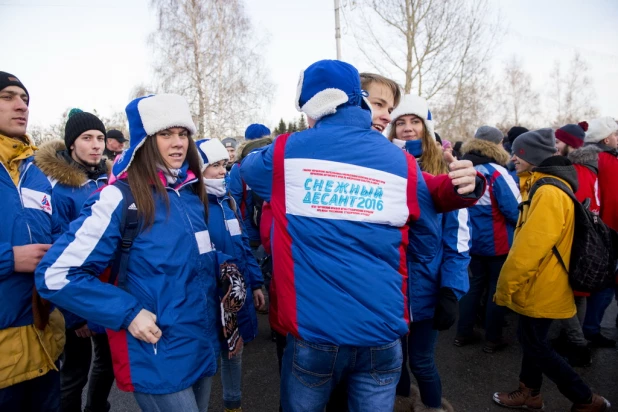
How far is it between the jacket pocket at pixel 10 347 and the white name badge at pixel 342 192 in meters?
1.53

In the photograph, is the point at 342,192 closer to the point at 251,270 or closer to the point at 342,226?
the point at 342,226

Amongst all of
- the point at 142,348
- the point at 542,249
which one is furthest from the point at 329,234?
the point at 542,249

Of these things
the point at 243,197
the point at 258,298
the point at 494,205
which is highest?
the point at 243,197

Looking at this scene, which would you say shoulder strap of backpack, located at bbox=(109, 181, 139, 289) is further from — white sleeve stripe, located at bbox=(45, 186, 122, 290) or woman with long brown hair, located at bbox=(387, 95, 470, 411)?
woman with long brown hair, located at bbox=(387, 95, 470, 411)

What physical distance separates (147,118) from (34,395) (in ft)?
5.30

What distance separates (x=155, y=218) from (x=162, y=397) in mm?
811

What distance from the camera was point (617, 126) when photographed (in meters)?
4.43

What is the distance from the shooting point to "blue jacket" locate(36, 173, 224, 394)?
1566 millimetres

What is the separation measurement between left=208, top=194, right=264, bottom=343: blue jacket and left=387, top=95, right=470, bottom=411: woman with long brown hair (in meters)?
1.03

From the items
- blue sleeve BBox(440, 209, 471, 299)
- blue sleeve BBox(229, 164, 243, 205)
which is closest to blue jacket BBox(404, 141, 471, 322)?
blue sleeve BBox(440, 209, 471, 299)

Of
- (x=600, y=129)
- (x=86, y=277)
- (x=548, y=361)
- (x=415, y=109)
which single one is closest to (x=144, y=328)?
(x=86, y=277)

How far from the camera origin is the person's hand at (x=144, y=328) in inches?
62.7

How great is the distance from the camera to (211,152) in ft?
10.4

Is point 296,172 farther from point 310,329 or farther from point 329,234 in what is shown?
point 310,329
